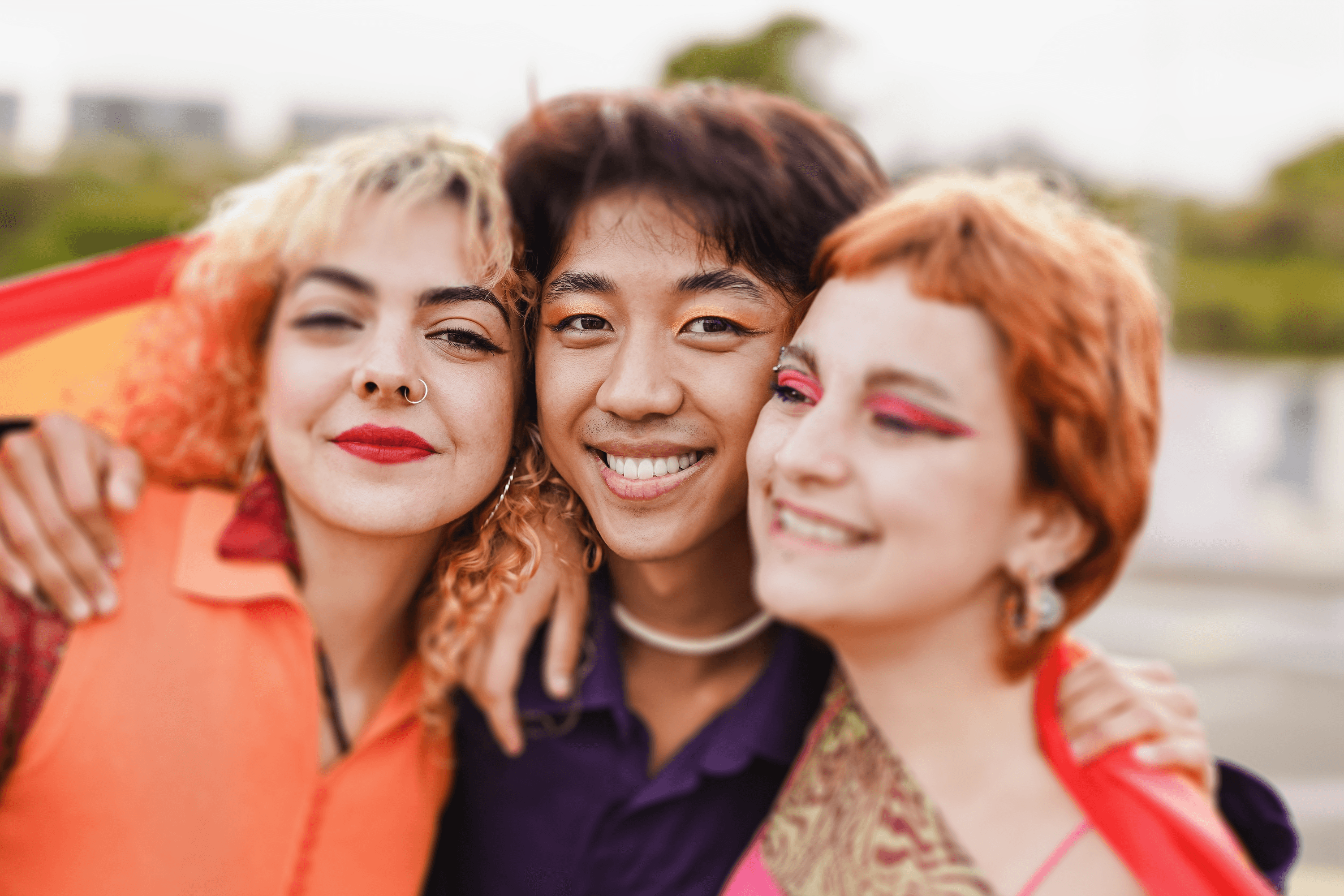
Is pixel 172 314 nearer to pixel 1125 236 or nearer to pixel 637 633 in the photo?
pixel 637 633

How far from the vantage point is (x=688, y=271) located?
1730 mm

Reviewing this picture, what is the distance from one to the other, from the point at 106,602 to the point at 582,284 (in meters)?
1.23

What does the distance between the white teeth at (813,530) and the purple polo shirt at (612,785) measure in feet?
2.68

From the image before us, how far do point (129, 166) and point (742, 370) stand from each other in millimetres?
18028

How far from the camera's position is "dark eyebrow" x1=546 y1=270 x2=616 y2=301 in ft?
5.66

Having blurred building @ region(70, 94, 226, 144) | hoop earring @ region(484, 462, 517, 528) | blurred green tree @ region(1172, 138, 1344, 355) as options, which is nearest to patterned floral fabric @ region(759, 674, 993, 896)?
hoop earring @ region(484, 462, 517, 528)

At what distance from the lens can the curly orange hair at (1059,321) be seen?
155 cm

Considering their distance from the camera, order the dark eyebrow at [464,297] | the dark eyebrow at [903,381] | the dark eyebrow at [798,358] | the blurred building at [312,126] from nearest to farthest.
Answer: the dark eyebrow at [903,381], the dark eyebrow at [798,358], the dark eyebrow at [464,297], the blurred building at [312,126]

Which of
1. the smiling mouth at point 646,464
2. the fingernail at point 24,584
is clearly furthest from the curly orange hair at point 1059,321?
the fingernail at point 24,584

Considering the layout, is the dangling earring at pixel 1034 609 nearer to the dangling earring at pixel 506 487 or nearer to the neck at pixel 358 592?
the dangling earring at pixel 506 487

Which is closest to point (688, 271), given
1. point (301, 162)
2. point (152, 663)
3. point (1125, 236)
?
point (1125, 236)

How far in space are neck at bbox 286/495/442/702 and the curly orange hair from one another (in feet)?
3.74

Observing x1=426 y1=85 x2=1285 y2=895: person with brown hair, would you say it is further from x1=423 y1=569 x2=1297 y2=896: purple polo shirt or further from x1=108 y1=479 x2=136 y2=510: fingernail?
x1=108 y1=479 x2=136 y2=510: fingernail

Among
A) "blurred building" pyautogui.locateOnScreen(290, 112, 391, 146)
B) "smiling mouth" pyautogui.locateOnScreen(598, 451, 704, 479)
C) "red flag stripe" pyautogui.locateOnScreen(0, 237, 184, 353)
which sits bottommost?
"blurred building" pyautogui.locateOnScreen(290, 112, 391, 146)
